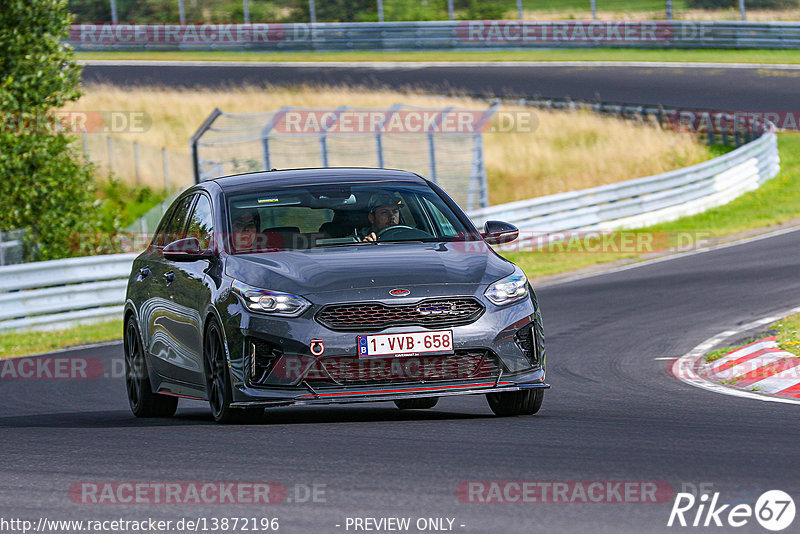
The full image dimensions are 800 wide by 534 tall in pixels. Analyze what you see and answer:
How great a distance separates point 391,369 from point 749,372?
4.01 meters

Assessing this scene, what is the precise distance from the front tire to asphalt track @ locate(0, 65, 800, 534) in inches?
5.2

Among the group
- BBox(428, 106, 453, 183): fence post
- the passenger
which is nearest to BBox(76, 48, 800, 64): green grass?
BBox(428, 106, 453, 183): fence post

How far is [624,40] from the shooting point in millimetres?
47344

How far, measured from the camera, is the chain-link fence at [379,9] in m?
46.4

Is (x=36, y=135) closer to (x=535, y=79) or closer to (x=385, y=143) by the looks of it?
(x=385, y=143)

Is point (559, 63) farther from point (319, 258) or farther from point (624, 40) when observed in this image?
point (319, 258)

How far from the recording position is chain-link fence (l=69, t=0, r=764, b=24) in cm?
4644

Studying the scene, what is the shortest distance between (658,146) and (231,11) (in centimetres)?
2456

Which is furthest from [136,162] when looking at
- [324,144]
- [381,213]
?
[381,213]

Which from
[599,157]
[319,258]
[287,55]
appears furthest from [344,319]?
[287,55]

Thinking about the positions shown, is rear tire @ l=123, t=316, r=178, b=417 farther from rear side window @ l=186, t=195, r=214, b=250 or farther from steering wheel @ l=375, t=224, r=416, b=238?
steering wheel @ l=375, t=224, r=416, b=238

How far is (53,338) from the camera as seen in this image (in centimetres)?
1830

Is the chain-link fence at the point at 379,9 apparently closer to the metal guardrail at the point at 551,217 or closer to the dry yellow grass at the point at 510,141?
the dry yellow grass at the point at 510,141

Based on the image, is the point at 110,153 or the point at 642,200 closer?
the point at 642,200
